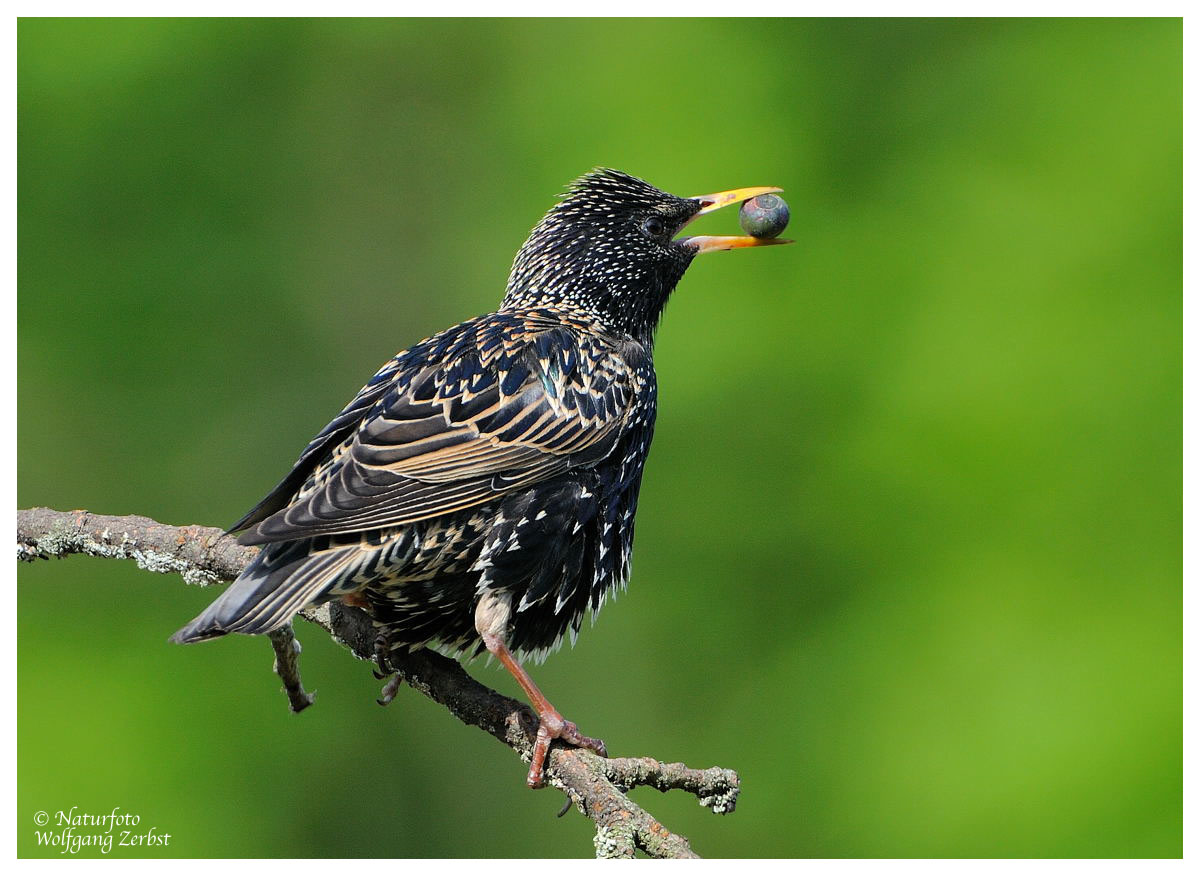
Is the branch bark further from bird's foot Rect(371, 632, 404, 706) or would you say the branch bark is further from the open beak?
the open beak

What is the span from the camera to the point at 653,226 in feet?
16.9

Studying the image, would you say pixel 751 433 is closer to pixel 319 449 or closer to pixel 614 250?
pixel 614 250

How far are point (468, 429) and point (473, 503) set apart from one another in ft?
0.79

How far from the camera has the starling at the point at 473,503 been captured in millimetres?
3666

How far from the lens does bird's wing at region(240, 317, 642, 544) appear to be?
3.71 metres

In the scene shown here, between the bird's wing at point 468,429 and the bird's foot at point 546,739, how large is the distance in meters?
0.62

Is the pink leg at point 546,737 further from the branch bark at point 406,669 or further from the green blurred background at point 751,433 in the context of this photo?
the green blurred background at point 751,433

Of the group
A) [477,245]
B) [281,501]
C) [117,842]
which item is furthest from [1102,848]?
[477,245]

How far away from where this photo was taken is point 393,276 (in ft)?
38.3

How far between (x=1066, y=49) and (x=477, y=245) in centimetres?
484

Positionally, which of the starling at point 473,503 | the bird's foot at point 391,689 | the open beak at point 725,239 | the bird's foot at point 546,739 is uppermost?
the open beak at point 725,239

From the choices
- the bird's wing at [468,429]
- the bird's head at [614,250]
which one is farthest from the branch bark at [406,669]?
the bird's head at [614,250]

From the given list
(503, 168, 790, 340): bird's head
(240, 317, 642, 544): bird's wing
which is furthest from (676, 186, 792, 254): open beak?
(240, 317, 642, 544): bird's wing

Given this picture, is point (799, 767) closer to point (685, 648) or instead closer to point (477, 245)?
point (685, 648)
